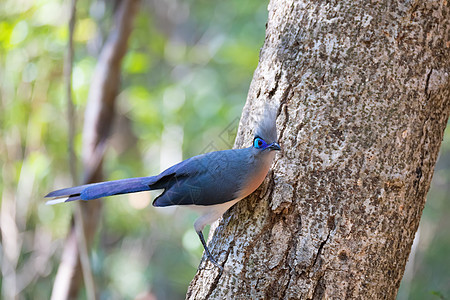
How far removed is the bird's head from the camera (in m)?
1.56

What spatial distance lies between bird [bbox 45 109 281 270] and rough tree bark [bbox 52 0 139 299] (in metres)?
1.37

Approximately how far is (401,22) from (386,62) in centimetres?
16

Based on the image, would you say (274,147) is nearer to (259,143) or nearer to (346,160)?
(259,143)

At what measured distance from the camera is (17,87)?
4.00 m

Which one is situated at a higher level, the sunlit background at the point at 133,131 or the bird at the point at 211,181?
the sunlit background at the point at 133,131

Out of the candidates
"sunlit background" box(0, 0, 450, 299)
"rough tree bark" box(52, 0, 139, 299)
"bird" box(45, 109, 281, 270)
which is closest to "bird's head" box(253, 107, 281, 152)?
"bird" box(45, 109, 281, 270)

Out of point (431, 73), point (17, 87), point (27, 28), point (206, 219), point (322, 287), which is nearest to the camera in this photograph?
point (322, 287)

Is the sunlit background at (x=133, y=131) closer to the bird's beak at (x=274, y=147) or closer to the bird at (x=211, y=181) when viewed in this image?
the bird at (x=211, y=181)

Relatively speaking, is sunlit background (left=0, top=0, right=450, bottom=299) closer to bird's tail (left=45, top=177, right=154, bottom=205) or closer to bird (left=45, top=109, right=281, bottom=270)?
bird (left=45, top=109, right=281, bottom=270)

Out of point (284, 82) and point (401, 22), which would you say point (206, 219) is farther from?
point (401, 22)

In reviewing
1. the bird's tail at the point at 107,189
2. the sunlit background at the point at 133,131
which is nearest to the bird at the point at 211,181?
the bird's tail at the point at 107,189

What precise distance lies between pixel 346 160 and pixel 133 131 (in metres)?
6.20

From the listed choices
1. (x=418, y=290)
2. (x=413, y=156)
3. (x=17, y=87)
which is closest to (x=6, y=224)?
(x=17, y=87)

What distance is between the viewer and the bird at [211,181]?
157 centimetres
